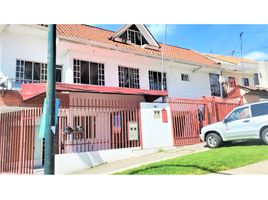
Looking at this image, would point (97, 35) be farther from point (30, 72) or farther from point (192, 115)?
point (192, 115)

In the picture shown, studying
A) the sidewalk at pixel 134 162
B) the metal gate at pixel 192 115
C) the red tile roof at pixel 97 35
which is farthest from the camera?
the red tile roof at pixel 97 35

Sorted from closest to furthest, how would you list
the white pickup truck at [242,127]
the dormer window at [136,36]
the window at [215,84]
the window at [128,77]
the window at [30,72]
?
the white pickup truck at [242,127] < the window at [30,72] < the window at [128,77] < the dormer window at [136,36] < the window at [215,84]

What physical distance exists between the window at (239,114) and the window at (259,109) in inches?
8.7

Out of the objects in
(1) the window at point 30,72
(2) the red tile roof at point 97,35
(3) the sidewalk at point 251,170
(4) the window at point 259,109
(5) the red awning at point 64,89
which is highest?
(2) the red tile roof at point 97,35

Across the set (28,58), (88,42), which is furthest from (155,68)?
(28,58)

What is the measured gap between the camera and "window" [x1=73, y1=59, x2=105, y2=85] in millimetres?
12711

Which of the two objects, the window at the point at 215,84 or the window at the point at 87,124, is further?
the window at the point at 215,84

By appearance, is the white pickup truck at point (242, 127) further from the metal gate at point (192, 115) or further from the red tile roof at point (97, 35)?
the red tile roof at point (97, 35)

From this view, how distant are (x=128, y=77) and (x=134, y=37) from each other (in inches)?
119

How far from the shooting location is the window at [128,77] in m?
14.3

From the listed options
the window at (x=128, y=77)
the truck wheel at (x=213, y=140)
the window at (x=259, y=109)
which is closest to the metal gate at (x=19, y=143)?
the window at (x=128, y=77)

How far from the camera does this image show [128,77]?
14.6m

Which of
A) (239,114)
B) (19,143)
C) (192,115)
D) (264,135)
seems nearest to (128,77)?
(192,115)

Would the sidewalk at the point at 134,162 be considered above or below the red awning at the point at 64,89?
below
